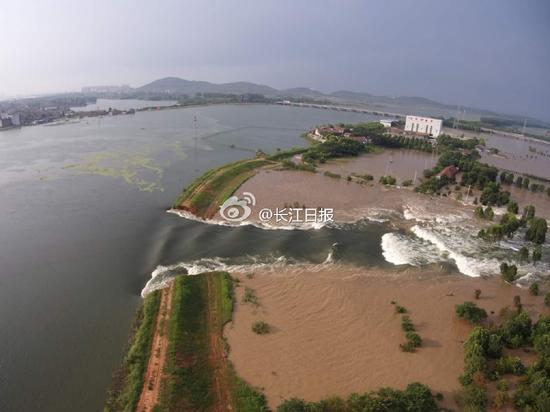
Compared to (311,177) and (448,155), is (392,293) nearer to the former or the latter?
(311,177)

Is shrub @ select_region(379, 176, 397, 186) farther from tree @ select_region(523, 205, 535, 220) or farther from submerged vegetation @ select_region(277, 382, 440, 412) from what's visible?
submerged vegetation @ select_region(277, 382, 440, 412)

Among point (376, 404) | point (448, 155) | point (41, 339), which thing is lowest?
point (41, 339)

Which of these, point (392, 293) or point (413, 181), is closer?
point (392, 293)

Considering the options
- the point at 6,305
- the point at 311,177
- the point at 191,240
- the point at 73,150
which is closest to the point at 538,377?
the point at 191,240

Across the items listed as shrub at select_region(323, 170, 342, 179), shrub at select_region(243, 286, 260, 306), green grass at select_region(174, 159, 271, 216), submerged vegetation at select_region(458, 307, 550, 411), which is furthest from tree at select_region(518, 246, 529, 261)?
green grass at select_region(174, 159, 271, 216)

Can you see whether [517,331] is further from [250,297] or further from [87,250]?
[87,250]

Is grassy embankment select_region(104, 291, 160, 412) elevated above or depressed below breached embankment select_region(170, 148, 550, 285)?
below

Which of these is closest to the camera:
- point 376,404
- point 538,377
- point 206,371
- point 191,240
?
point 376,404

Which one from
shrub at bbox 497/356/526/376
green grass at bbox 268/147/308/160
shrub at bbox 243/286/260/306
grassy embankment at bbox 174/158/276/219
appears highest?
green grass at bbox 268/147/308/160
